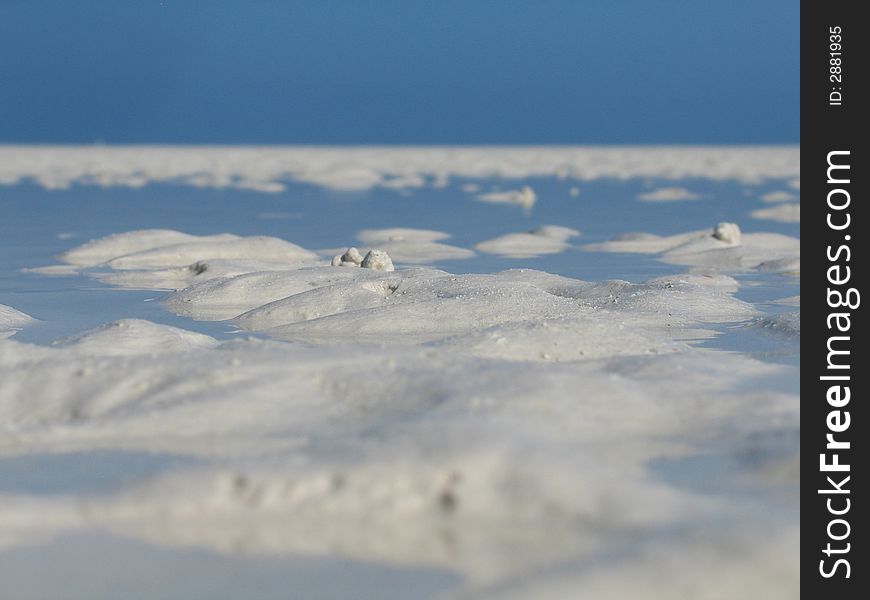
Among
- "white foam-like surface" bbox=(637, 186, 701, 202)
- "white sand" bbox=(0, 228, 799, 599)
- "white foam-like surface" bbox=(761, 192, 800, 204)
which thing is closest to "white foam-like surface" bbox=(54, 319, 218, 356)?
"white sand" bbox=(0, 228, 799, 599)

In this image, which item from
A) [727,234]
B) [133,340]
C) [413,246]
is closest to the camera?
[133,340]

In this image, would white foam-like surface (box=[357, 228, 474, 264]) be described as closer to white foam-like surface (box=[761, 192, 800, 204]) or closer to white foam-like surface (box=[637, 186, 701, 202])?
white foam-like surface (box=[637, 186, 701, 202])

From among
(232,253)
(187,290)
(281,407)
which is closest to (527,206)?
(232,253)

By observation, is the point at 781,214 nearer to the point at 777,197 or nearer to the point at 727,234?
the point at 777,197

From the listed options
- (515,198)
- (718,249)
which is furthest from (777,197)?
(718,249)

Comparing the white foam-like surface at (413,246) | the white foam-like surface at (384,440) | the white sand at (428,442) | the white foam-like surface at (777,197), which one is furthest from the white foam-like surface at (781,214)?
the white foam-like surface at (384,440)
